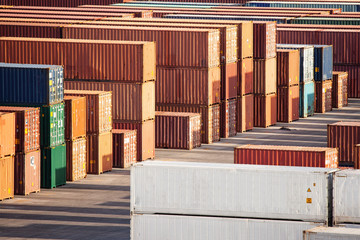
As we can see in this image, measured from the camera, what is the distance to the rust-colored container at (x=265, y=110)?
70625 millimetres

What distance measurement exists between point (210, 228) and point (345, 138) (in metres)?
21.2

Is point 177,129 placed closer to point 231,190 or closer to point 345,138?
point 345,138

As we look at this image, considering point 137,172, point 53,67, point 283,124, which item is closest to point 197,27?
point 283,124

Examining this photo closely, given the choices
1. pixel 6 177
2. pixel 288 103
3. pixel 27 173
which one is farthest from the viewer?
pixel 288 103

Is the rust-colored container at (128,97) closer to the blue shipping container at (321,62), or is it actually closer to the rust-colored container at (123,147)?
the rust-colored container at (123,147)

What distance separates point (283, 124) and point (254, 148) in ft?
90.3

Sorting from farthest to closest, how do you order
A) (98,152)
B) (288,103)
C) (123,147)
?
1. (288,103)
2. (123,147)
3. (98,152)

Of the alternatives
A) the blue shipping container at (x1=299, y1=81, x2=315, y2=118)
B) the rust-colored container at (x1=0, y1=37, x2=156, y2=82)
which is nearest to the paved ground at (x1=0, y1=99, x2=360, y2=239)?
the rust-colored container at (x1=0, y1=37, x2=156, y2=82)

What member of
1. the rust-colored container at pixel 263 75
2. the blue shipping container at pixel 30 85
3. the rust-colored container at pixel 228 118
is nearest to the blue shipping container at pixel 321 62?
the rust-colored container at pixel 263 75

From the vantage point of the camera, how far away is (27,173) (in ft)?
159

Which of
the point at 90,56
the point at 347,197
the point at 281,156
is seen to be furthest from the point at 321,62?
the point at 347,197

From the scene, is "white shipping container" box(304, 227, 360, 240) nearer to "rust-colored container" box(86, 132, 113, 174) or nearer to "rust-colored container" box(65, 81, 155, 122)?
"rust-colored container" box(86, 132, 113, 174)

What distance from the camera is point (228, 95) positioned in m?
65.5

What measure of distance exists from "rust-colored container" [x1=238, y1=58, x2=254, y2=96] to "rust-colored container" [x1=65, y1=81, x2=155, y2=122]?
10700 mm
